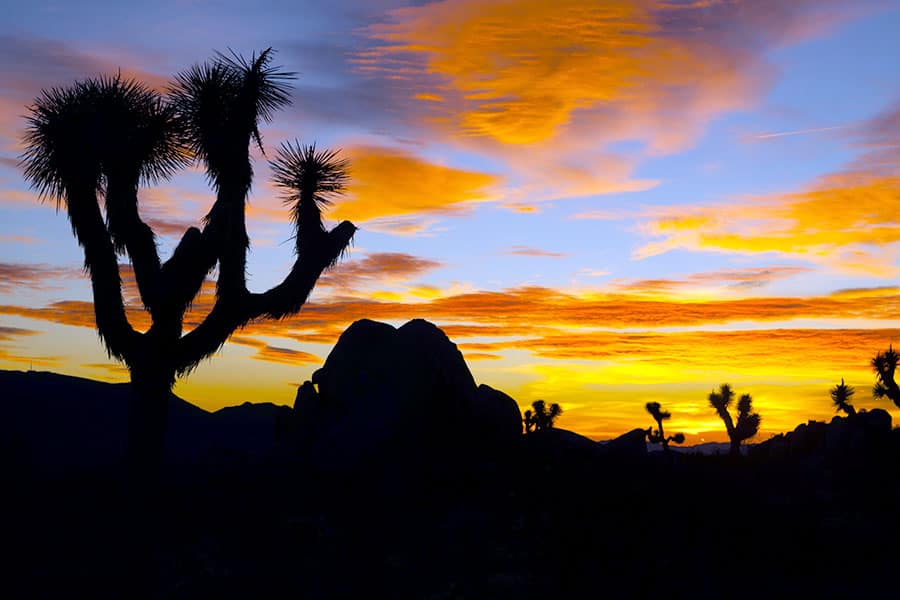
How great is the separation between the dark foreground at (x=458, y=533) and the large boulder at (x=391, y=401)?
600mm

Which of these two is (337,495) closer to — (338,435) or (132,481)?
(338,435)

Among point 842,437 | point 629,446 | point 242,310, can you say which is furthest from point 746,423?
point 242,310

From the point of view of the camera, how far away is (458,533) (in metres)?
→ 13.9

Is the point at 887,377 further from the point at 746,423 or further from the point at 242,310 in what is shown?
the point at 242,310

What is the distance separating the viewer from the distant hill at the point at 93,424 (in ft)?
75.8

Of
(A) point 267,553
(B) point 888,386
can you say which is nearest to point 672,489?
(A) point 267,553

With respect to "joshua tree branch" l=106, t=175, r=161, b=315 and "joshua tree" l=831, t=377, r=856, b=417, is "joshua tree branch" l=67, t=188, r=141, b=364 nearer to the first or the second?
"joshua tree branch" l=106, t=175, r=161, b=315

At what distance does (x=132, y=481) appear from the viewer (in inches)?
565

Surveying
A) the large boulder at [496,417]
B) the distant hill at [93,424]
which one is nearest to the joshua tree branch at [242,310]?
the large boulder at [496,417]

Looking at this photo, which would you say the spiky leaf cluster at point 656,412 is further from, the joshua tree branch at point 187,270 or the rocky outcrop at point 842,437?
the joshua tree branch at point 187,270

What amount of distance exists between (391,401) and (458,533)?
503cm

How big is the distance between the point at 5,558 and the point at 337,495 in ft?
18.3

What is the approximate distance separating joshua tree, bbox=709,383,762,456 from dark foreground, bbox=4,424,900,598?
12.7m

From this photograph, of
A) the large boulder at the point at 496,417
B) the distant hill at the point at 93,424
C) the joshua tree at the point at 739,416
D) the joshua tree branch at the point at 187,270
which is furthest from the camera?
the joshua tree at the point at 739,416
